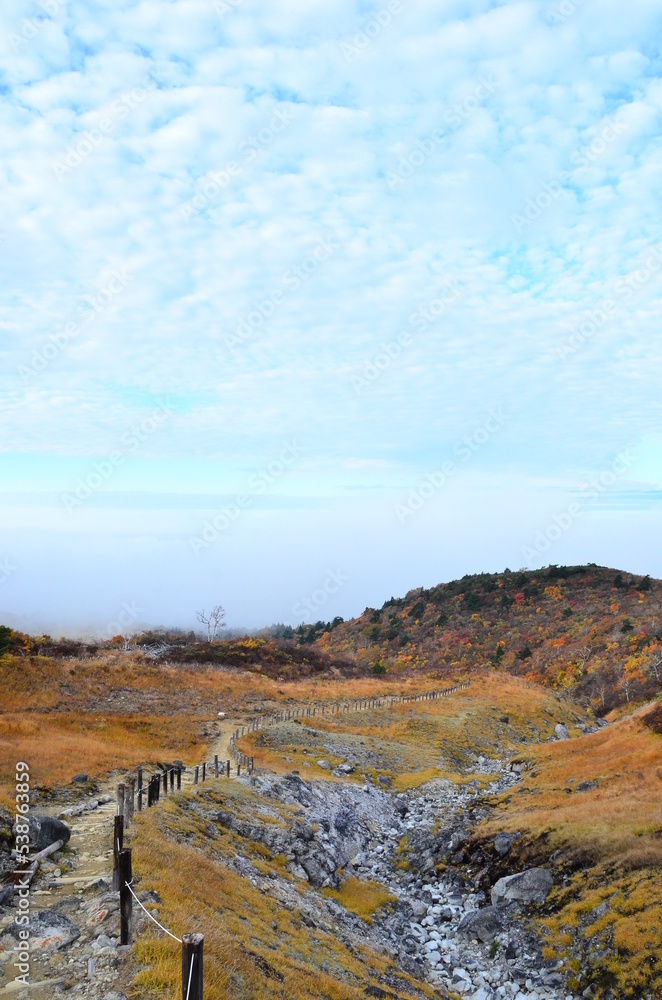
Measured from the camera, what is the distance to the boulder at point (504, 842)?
23.4m

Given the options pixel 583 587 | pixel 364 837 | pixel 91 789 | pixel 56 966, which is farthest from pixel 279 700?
pixel 583 587

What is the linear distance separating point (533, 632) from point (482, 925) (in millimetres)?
89713

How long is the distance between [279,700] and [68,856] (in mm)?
40480

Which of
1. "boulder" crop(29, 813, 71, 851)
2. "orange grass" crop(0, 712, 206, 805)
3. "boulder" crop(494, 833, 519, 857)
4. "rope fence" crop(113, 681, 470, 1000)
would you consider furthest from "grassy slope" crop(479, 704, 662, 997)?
"orange grass" crop(0, 712, 206, 805)

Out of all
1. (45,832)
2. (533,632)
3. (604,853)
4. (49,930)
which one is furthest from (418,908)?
(533,632)

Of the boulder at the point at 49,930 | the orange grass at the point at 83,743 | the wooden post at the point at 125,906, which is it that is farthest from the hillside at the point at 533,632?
the boulder at the point at 49,930

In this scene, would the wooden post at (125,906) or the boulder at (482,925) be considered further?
the boulder at (482,925)

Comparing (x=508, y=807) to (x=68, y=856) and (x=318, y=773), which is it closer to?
(x=318, y=773)

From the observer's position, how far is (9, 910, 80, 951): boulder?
35.8 feet

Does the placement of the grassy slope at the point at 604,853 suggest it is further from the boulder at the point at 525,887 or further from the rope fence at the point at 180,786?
the rope fence at the point at 180,786

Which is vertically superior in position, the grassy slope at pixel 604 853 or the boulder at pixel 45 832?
the boulder at pixel 45 832

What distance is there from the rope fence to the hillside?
1907 centimetres

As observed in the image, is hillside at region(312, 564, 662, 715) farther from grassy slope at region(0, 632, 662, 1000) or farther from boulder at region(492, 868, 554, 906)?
boulder at region(492, 868, 554, 906)

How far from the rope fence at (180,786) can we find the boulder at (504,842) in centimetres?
1258
